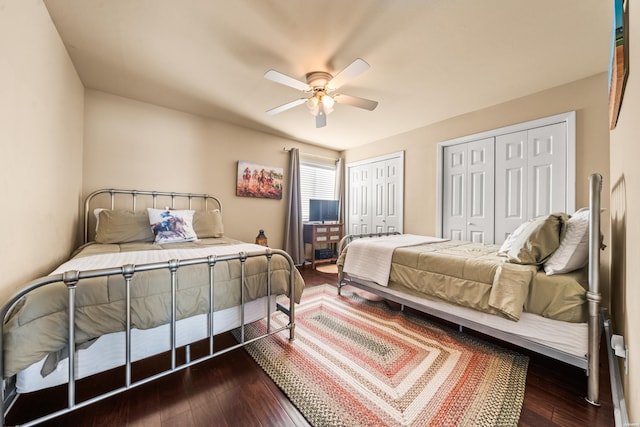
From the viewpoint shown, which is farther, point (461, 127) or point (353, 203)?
point (353, 203)

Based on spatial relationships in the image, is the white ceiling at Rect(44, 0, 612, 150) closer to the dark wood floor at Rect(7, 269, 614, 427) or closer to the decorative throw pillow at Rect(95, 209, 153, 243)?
the decorative throw pillow at Rect(95, 209, 153, 243)

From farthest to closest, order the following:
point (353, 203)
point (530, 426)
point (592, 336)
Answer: point (353, 203) < point (592, 336) < point (530, 426)

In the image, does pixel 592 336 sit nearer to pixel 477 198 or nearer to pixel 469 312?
pixel 469 312

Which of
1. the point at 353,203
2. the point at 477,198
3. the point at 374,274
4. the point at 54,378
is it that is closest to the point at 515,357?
the point at 374,274

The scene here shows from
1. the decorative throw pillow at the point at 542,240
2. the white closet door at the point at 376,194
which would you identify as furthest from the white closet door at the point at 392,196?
the decorative throw pillow at the point at 542,240

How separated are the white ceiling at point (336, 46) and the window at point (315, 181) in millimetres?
1956

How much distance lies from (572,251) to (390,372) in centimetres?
139

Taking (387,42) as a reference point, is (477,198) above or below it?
below

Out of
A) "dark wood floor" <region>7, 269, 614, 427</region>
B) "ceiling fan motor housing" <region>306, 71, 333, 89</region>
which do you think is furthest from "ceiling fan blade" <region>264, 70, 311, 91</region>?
"dark wood floor" <region>7, 269, 614, 427</region>

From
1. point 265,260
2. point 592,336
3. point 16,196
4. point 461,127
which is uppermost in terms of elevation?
point 461,127

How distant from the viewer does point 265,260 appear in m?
1.91

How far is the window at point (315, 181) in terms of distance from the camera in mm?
4914

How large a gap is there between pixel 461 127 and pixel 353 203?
2340mm

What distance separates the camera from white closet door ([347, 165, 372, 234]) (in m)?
4.86
